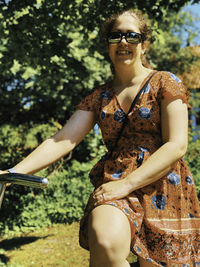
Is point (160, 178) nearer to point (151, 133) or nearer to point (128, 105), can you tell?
point (151, 133)

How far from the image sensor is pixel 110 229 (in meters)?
1.41

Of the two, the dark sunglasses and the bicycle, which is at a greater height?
the dark sunglasses

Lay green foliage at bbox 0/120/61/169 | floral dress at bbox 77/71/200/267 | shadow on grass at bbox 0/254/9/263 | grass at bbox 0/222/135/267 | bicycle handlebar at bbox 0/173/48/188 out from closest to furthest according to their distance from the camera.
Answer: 1. bicycle handlebar at bbox 0/173/48/188
2. floral dress at bbox 77/71/200/267
3. grass at bbox 0/222/135/267
4. shadow on grass at bbox 0/254/9/263
5. green foliage at bbox 0/120/61/169

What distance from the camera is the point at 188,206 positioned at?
1.83 meters

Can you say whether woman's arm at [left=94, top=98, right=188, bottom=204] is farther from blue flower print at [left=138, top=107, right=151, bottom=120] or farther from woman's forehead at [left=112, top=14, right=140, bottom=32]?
woman's forehead at [left=112, top=14, right=140, bottom=32]

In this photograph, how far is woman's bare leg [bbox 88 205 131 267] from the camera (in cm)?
140

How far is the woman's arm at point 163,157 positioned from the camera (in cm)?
162

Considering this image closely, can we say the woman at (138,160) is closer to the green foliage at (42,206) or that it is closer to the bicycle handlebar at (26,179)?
the bicycle handlebar at (26,179)

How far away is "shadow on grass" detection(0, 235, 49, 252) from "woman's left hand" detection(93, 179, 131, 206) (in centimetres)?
378

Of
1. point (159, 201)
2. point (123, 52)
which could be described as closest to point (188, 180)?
point (159, 201)

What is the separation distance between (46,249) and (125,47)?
3730mm

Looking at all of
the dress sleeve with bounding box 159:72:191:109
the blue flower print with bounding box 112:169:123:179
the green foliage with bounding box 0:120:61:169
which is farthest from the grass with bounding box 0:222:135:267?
the dress sleeve with bounding box 159:72:191:109

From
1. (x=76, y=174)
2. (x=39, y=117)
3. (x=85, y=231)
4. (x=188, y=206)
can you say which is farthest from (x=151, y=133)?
(x=39, y=117)

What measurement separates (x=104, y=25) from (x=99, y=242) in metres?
1.32
